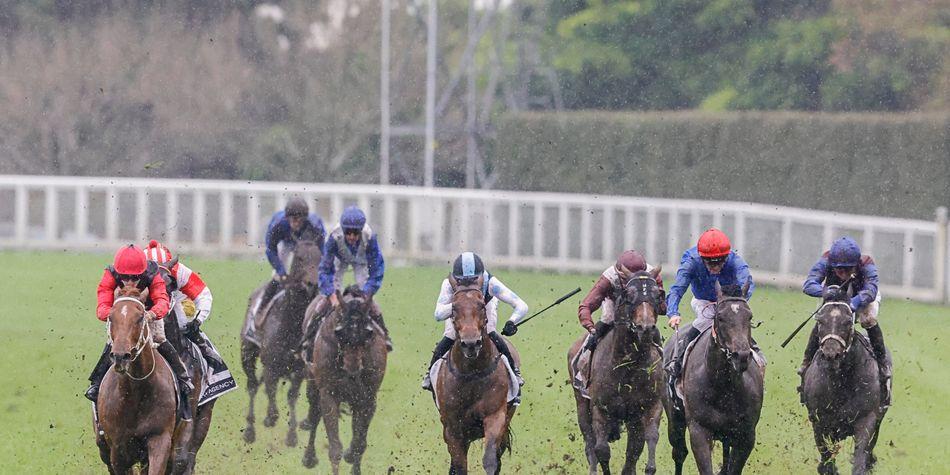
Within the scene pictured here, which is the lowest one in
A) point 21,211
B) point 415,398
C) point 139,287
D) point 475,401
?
point 415,398

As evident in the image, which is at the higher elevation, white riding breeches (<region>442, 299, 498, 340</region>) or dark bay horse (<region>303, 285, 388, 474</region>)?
white riding breeches (<region>442, 299, 498, 340</region>)

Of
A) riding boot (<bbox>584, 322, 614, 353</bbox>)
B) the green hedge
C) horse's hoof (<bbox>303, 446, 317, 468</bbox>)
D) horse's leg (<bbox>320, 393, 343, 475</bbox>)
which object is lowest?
horse's hoof (<bbox>303, 446, 317, 468</bbox>)

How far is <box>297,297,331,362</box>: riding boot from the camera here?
41.8ft

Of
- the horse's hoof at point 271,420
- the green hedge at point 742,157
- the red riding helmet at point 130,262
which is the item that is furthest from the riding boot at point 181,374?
the green hedge at point 742,157

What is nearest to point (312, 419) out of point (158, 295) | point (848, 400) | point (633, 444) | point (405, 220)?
point (633, 444)

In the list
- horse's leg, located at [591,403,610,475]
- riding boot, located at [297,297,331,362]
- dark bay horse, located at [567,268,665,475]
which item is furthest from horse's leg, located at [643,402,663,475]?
riding boot, located at [297,297,331,362]

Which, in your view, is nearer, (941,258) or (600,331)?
(600,331)

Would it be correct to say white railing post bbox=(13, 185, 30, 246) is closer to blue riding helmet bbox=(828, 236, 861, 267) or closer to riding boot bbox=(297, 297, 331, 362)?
riding boot bbox=(297, 297, 331, 362)

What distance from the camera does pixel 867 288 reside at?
10562mm

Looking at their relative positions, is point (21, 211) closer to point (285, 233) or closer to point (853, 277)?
point (285, 233)

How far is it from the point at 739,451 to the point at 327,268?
3.67m

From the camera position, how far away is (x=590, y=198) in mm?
25219

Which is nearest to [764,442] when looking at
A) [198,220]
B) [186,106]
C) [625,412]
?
[625,412]

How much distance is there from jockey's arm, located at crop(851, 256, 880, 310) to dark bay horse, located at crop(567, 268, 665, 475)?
1337 mm
